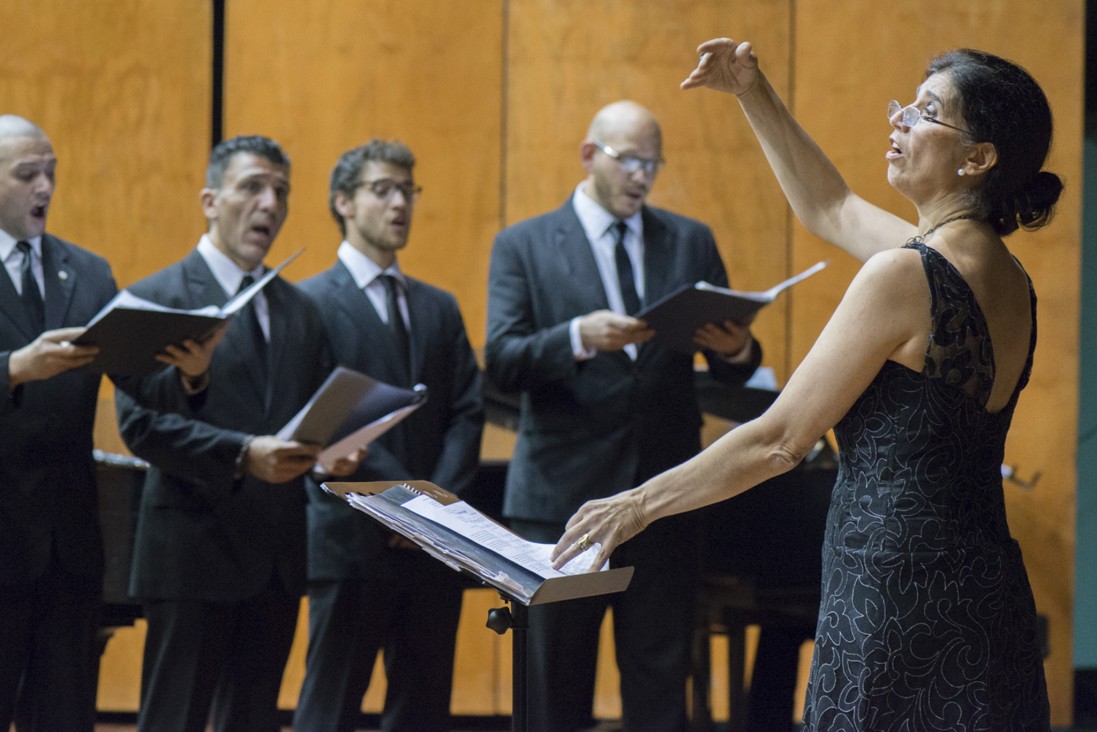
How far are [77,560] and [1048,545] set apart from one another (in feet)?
10.4

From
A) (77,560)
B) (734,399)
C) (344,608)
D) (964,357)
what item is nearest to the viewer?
(964,357)

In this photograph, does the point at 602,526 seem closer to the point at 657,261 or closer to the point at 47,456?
the point at 47,456

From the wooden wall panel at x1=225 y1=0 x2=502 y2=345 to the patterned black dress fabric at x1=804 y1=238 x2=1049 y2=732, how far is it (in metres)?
3.32

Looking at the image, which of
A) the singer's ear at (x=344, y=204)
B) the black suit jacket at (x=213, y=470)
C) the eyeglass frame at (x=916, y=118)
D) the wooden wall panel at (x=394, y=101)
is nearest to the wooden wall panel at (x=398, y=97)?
the wooden wall panel at (x=394, y=101)

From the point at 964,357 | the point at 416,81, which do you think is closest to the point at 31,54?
the point at 416,81

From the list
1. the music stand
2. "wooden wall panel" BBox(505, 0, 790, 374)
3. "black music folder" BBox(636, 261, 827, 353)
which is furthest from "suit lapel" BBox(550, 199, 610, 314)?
the music stand

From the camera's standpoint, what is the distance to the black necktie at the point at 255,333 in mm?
3225

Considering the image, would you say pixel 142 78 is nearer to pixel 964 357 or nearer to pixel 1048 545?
pixel 1048 545

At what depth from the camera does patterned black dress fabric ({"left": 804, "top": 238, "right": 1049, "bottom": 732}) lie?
5.45 feet

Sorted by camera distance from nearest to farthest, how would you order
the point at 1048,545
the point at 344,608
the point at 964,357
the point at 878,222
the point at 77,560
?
the point at 964,357 < the point at 878,222 < the point at 77,560 < the point at 344,608 < the point at 1048,545

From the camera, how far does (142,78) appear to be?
498 cm

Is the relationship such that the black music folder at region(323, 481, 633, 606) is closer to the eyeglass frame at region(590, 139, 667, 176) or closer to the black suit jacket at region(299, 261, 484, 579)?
the black suit jacket at region(299, 261, 484, 579)

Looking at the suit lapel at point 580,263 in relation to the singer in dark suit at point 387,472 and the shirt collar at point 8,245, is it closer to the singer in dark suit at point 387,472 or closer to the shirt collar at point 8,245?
the singer in dark suit at point 387,472

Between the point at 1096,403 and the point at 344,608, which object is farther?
the point at 1096,403
